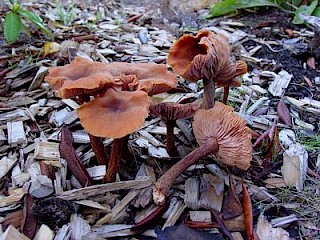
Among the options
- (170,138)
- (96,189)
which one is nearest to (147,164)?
(170,138)

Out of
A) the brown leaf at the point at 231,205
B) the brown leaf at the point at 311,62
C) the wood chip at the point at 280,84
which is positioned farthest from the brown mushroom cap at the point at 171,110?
the brown leaf at the point at 311,62

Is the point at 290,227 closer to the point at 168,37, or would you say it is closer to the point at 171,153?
the point at 171,153

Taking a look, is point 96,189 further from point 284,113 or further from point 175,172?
point 284,113

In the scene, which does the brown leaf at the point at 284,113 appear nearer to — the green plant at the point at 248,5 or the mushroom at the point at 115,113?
the mushroom at the point at 115,113

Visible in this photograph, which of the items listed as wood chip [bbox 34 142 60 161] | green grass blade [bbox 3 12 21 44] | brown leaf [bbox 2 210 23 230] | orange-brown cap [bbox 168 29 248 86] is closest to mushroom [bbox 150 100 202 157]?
orange-brown cap [bbox 168 29 248 86]

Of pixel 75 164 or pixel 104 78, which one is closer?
pixel 104 78

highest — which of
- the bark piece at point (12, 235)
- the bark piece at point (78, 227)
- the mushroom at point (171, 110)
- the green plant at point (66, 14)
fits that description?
the mushroom at point (171, 110)
